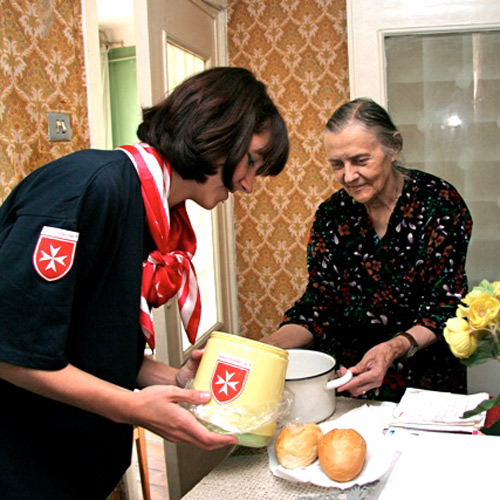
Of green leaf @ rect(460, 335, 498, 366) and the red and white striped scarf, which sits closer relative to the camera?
green leaf @ rect(460, 335, 498, 366)

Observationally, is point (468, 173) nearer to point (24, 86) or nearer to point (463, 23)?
point (463, 23)

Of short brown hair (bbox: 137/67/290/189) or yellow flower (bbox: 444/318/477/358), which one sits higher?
short brown hair (bbox: 137/67/290/189)

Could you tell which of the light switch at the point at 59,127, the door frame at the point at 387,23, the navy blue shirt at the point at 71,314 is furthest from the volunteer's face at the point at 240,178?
the door frame at the point at 387,23

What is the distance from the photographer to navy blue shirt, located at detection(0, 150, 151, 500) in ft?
2.42

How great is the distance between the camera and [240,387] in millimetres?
840

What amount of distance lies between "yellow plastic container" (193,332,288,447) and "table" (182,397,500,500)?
0.14m

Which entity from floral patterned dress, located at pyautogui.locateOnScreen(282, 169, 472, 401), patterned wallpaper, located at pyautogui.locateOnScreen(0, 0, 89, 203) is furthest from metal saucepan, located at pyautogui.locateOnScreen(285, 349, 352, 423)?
patterned wallpaper, located at pyautogui.locateOnScreen(0, 0, 89, 203)

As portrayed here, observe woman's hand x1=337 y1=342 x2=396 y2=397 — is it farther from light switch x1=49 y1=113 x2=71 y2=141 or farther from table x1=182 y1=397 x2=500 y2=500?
light switch x1=49 y1=113 x2=71 y2=141

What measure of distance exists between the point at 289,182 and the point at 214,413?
2.23 metres

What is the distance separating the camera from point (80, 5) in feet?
6.36

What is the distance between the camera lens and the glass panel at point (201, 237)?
2338 mm

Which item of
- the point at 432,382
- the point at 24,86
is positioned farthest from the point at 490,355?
the point at 24,86

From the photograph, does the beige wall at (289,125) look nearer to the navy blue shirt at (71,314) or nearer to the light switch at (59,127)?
the light switch at (59,127)

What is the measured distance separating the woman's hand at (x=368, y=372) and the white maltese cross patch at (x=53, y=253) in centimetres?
66
